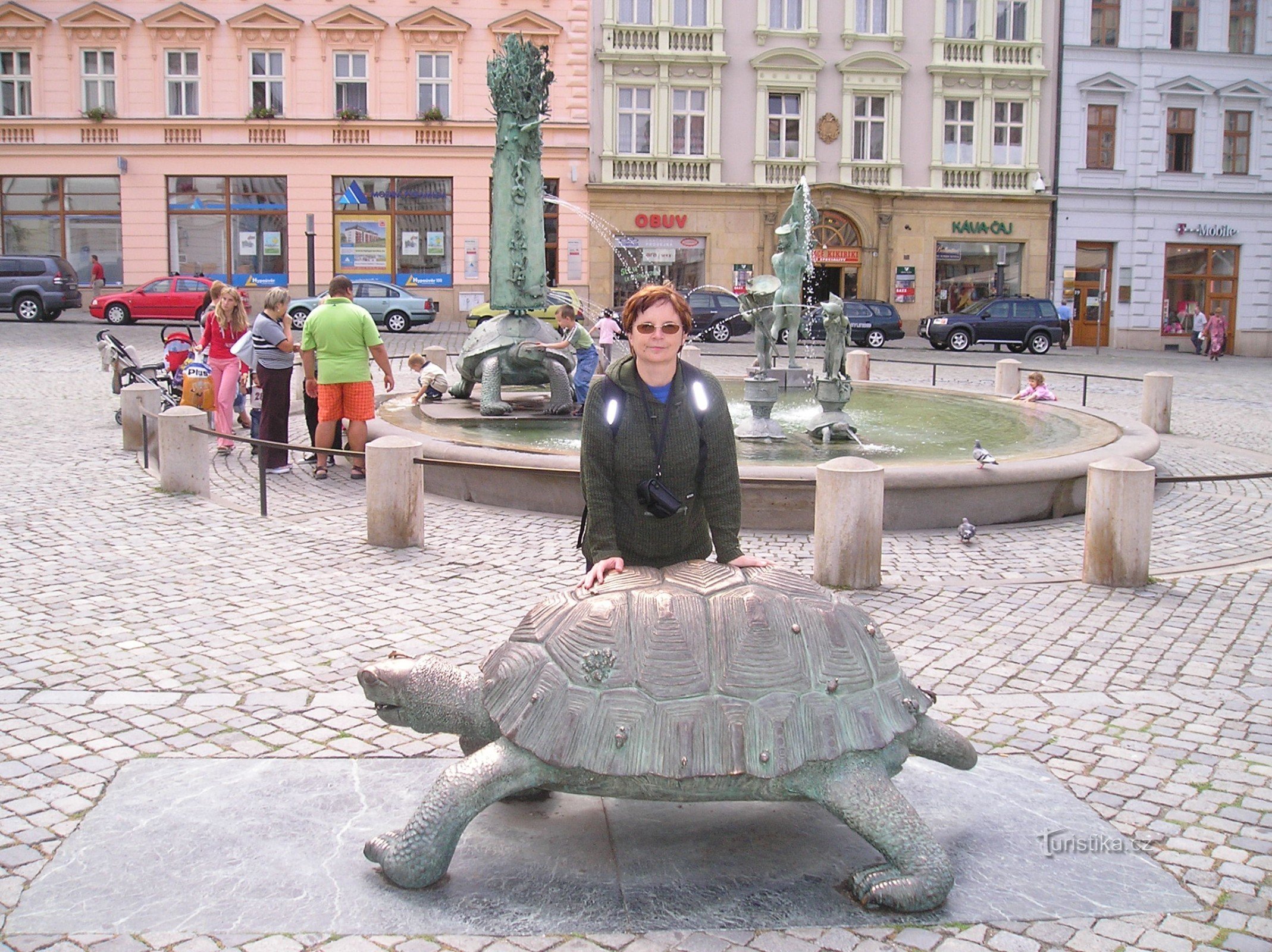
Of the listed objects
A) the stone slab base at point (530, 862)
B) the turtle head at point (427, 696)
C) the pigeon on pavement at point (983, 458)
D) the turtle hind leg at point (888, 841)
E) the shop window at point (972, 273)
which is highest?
the shop window at point (972, 273)

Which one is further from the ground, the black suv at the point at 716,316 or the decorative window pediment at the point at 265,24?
the decorative window pediment at the point at 265,24

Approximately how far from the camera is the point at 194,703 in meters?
5.26

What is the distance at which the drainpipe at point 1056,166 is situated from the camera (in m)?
37.8

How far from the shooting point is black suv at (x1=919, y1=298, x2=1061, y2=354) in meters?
32.3

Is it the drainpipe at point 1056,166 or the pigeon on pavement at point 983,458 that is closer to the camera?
the pigeon on pavement at point 983,458

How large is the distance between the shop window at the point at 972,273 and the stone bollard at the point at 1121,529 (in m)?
31.7

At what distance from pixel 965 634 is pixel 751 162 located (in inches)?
1282

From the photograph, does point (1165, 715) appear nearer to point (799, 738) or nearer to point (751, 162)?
point (799, 738)

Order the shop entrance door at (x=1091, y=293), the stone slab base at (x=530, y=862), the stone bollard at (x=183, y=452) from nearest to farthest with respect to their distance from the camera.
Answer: the stone slab base at (x=530, y=862)
the stone bollard at (x=183, y=452)
the shop entrance door at (x=1091, y=293)

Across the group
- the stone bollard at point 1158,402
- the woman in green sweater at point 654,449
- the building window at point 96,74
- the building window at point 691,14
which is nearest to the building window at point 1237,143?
the building window at point 691,14

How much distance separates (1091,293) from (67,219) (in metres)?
31.4

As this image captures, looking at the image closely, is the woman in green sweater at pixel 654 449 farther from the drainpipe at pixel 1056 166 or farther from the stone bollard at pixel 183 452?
the drainpipe at pixel 1056 166

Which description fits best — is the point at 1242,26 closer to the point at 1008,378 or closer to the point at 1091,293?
the point at 1091,293

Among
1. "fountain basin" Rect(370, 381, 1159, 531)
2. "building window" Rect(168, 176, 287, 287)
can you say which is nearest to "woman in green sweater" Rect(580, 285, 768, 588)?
"fountain basin" Rect(370, 381, 1159, 531)
